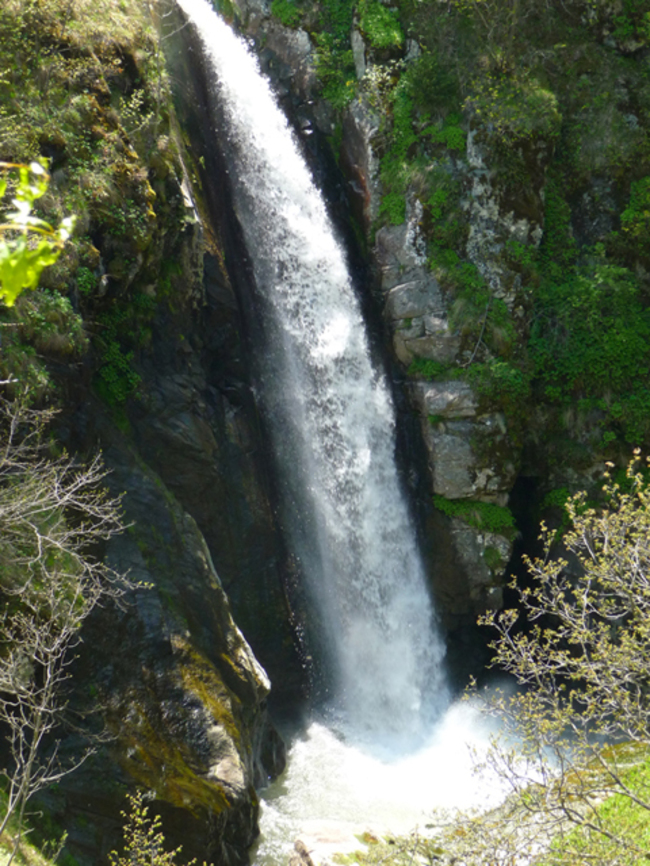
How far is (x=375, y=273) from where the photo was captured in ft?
46.4

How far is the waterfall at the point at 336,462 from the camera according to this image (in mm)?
12453

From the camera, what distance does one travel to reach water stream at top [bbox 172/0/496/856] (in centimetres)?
1244

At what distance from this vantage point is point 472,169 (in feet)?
43.0

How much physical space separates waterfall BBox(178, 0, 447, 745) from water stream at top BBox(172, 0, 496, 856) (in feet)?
0.08

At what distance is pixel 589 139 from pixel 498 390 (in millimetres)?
6342

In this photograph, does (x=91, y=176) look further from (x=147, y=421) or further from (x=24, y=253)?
(x=24, y=253)

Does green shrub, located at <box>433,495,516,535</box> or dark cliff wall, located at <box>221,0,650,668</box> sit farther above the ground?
dark cliff wall, located at <box>221,0,650,668</box>

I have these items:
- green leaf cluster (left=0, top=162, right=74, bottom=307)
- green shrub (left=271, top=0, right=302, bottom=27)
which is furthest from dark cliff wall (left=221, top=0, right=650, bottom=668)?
green leaf cluster (left=0, top=162, right=74, bottom=307)

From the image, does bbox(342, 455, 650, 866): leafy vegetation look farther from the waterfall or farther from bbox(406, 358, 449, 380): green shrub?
bbox(406, 358, 449, 380): green shrub

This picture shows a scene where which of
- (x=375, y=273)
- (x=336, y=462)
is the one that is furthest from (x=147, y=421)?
(x=375, y=273)

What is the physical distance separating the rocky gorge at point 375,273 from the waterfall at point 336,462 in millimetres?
463

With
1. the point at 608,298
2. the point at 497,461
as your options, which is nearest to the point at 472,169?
the point at 608,298

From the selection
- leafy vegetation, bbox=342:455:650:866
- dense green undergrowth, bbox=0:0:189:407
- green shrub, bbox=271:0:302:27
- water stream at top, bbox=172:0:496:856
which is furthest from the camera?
green shrub, bbox=271:0:302:27

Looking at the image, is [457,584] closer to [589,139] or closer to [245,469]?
[245,469]
